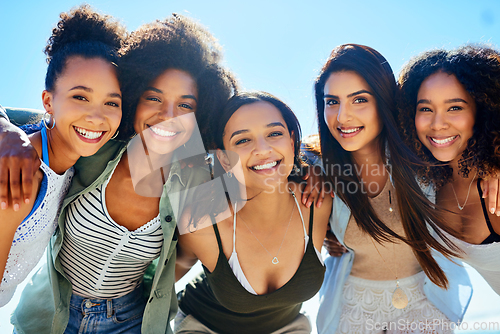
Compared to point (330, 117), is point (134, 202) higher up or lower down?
lower down

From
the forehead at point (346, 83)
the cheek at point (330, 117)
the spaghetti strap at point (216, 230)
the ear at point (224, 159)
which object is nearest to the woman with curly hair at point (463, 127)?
the forehead at point (346, 83)

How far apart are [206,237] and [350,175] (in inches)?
53.0

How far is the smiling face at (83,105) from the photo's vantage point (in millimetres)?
2242

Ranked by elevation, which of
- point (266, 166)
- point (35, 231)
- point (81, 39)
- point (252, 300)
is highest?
point (81, 39)

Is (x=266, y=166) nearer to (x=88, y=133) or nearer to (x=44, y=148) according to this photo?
(x=88, y=133)

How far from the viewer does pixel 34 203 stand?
2213 millimetres

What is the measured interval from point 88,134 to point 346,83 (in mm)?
1976

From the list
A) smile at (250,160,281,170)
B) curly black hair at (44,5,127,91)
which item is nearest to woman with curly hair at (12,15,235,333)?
curly black hair at (44,5,127,91)

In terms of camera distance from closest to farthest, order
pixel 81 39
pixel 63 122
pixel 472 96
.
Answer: pixel 63 122, pixel 81 39, pixel 472 96

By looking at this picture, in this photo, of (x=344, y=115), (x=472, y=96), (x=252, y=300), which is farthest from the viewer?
(x=344, y=115)

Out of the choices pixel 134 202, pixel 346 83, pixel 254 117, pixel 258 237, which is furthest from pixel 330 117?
pixel 134 202

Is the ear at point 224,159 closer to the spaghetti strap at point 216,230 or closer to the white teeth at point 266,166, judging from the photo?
the white teeth at point 266,166

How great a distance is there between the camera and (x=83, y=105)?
7.41ft

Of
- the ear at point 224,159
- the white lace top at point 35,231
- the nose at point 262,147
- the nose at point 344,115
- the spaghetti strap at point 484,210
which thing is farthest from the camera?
the ear at point 224,159
